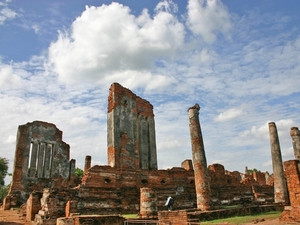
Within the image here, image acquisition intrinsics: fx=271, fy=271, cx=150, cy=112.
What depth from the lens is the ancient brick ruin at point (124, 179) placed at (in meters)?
11.4

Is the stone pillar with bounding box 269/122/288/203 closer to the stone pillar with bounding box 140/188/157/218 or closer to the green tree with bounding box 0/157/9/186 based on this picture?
the stone pillar with bounding box 140/188/157/218

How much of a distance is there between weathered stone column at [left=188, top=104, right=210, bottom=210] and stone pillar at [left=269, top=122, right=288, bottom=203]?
6.01 meters

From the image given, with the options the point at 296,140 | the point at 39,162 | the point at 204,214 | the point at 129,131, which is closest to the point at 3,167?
the point at 39,162

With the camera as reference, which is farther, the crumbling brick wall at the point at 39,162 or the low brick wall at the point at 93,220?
the crumbling brick wall at the point at 39,162

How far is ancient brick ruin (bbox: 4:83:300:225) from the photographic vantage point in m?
11.4

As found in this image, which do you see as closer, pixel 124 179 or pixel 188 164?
pixel 124 179

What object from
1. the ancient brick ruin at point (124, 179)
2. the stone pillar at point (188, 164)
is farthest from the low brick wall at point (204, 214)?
the stone pillar at point (188, 164)

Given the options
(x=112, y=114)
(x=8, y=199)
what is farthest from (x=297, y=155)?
(x=8, y=199)

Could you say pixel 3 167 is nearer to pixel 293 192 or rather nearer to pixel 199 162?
pixel 199 162

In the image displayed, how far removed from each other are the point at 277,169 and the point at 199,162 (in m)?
6.62

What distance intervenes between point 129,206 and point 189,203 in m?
3.88

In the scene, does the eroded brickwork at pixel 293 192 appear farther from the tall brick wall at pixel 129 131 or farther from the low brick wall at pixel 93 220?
the tall brick wall at pixel 129 131

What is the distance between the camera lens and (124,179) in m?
14.9

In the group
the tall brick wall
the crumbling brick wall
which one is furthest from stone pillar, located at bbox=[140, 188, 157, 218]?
the crumbling brick wall
